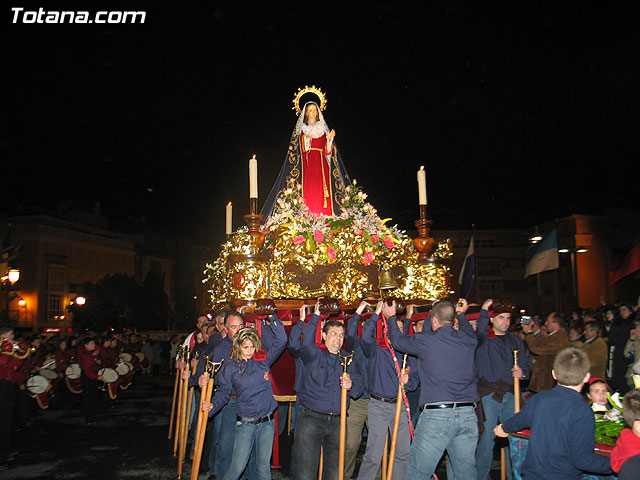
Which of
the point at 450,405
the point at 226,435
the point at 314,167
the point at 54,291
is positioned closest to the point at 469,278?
the point at 314,167

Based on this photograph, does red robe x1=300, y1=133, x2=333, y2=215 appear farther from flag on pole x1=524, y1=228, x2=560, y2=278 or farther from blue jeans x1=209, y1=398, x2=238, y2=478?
flag on pole x1=524, y1=228, x2=560, y2=278

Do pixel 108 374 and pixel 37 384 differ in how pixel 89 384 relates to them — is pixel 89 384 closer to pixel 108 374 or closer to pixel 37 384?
pixel 37 384

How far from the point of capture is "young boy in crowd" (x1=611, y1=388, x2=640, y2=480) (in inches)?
145

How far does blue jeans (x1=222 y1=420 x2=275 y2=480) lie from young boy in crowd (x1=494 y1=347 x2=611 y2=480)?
2.69 metres

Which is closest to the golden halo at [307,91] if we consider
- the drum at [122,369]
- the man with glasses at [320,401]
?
the man with glasses at [320,401]

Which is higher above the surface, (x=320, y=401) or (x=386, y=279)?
(x=386, y=279)

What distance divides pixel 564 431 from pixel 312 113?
720 centimetres

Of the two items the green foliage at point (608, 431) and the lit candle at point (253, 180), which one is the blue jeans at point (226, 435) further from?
the green foliage at point (608, 431)

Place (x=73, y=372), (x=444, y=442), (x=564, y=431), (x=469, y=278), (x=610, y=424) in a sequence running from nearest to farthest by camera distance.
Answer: (x=564, y=431)
(x=610, y=424)
(x=444, y=442)
(x=469, y=278)
(x=73, y=372)

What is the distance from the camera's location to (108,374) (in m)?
15.3

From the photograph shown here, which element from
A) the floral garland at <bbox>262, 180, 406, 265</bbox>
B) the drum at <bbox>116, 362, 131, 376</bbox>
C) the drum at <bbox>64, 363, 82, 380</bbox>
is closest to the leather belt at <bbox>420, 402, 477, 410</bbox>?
the floral garland at <bbox>262, 180, 406, 265</bbox>

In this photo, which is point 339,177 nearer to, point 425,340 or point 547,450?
point 425,340

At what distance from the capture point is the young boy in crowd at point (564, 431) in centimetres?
385

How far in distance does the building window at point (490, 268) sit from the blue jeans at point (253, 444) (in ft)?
142
